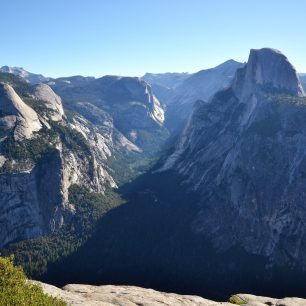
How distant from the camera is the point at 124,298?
66875 mm

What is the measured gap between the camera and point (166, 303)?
2670 inches

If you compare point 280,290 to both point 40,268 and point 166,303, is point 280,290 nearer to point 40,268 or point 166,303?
point 40,268

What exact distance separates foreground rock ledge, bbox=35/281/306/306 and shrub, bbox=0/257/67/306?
4.72m

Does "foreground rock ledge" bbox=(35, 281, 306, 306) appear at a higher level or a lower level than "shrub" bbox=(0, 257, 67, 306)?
lower

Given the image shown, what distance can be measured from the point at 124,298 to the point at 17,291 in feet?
65.2

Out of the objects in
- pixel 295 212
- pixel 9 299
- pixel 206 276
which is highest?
pixel 9 299

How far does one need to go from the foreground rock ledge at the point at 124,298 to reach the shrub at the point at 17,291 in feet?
15.5

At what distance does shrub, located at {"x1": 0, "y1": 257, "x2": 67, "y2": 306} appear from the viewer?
49.8m

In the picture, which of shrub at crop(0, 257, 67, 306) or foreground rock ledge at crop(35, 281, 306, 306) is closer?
shrub at crop(0, 257, 67, 306)

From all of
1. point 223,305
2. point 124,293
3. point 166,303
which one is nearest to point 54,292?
point 124,293

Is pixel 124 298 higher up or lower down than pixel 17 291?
lower down

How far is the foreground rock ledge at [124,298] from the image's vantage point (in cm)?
6312

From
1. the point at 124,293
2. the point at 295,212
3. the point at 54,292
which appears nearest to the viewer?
the point at 54,292

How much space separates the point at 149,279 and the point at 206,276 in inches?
987
